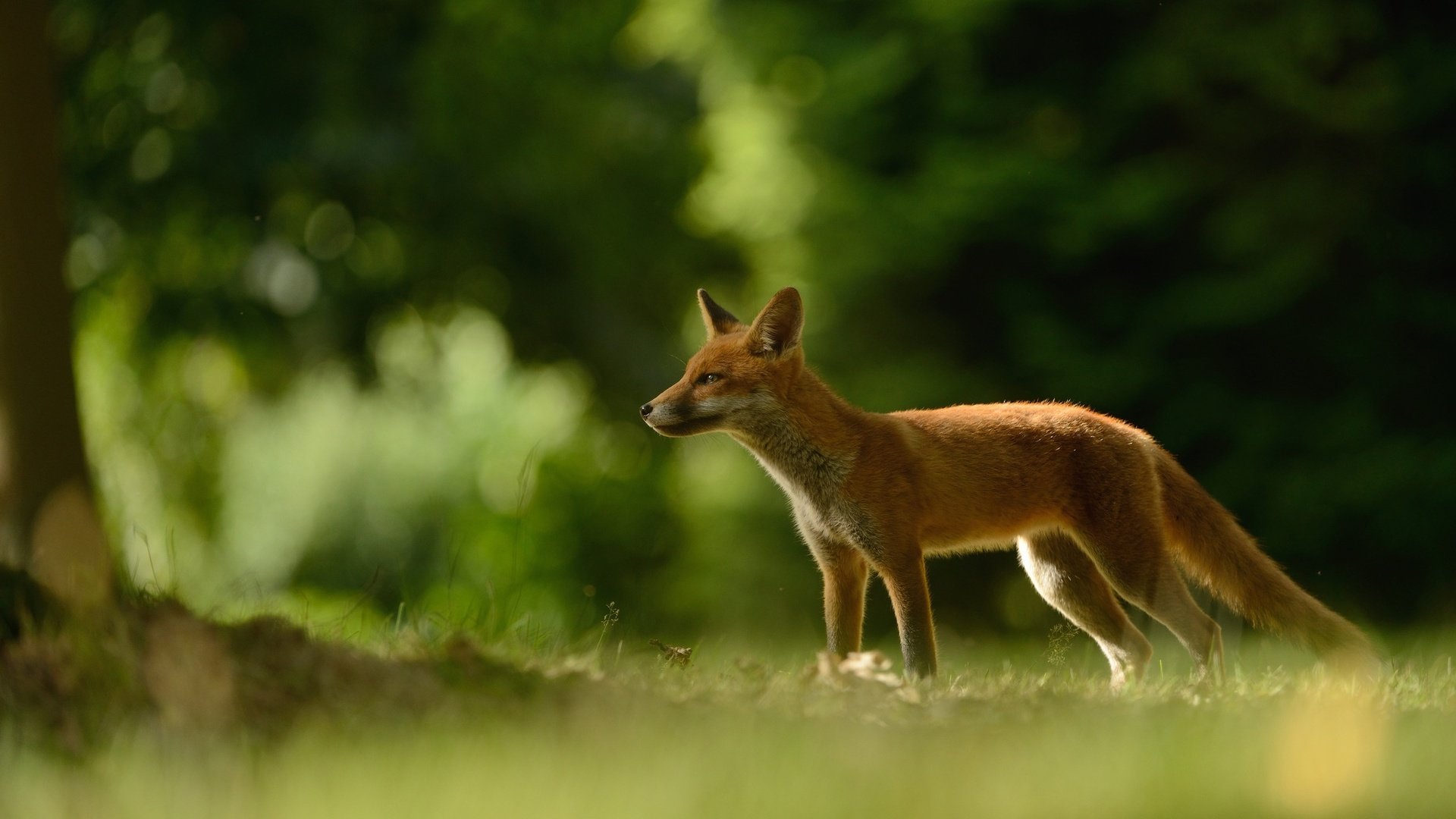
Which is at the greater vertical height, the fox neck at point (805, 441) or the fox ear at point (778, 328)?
the fox ear at point (778, 328)

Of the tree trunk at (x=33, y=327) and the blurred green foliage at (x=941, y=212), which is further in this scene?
the blurred green foliage at (x=941, y=212)

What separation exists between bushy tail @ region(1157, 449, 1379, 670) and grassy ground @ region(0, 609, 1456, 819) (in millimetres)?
919

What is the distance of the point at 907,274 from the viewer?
751 centimetres

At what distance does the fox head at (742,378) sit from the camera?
408cm

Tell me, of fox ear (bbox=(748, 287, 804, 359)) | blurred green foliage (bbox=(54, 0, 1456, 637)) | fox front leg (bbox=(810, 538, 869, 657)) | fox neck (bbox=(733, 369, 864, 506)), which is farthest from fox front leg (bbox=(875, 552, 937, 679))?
blurred green foliage (bbox=(54, 0, 1456, 637))

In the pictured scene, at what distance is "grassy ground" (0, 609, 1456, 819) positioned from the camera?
239cm

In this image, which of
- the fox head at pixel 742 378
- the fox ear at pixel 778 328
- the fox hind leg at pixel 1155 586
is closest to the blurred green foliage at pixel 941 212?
the fox head at pixel 742 378

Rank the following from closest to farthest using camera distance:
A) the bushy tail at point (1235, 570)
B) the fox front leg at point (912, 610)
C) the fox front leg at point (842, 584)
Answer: the fox front leg at point (912, 610), the fox front leg at point (842, 584), the bushy tail at point (1235, 570)

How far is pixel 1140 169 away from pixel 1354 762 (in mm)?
5188

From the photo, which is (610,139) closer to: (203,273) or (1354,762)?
(203,273)

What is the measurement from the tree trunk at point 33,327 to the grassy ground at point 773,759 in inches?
75.1

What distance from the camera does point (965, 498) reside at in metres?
4.25

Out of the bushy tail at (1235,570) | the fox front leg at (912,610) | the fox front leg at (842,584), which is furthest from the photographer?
the bushy tail at (1235,570)

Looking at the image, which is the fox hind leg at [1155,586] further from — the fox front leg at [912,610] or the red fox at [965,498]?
the fox front leg at [912,610]
